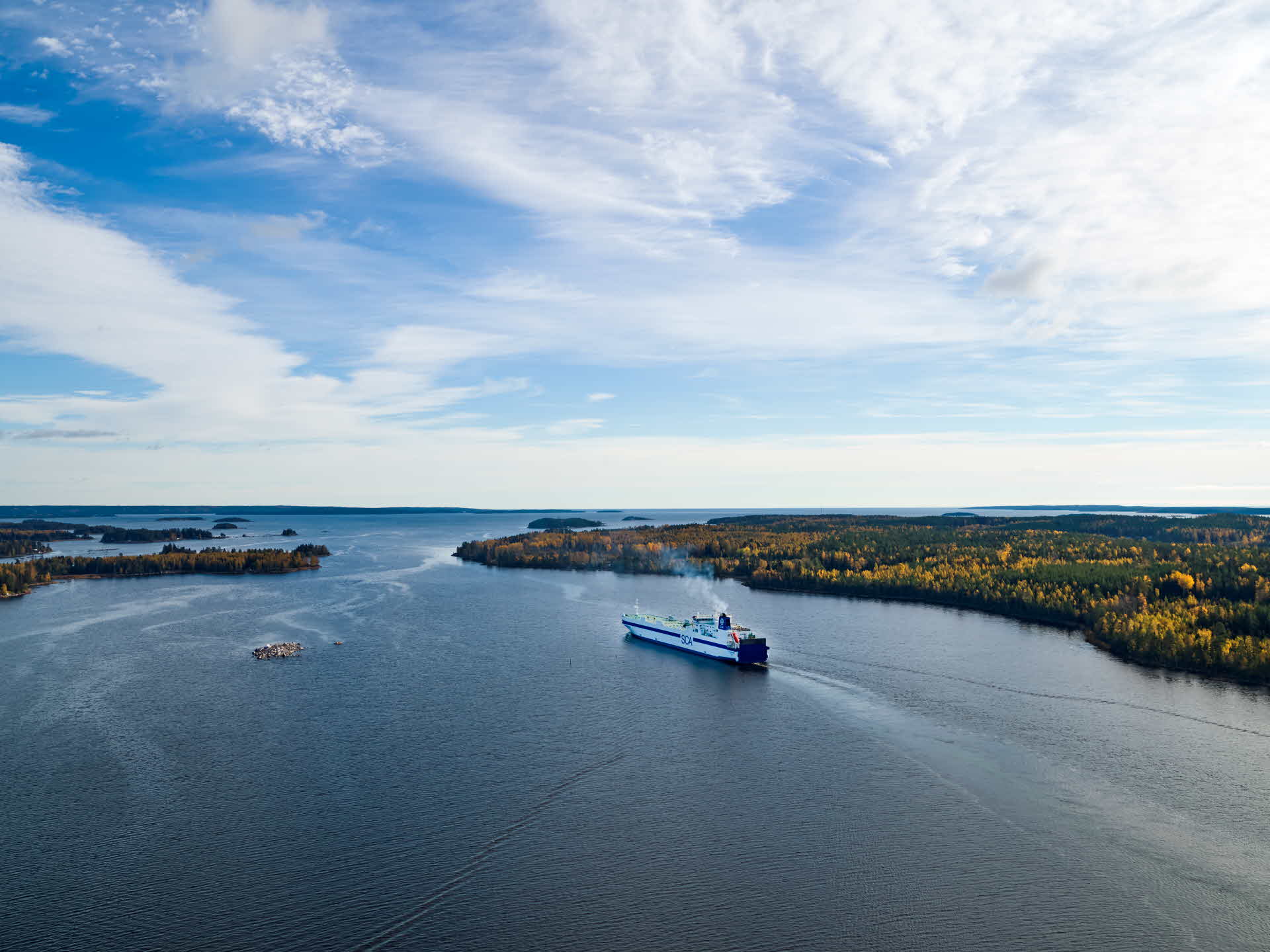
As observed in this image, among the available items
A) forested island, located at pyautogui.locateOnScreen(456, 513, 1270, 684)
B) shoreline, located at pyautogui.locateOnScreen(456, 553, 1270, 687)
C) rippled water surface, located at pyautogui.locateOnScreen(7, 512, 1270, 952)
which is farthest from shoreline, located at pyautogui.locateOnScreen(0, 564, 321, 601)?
rippled water surface, located at pyautogui.locateOnScreen(7, 512, 1270, 952)

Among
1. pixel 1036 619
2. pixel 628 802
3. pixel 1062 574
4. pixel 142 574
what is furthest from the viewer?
pixel 142 574

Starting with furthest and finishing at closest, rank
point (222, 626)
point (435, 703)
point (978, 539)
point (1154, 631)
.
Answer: point (978, 539) < point (222, 626) < point (1154, 631) < point (435, 703)

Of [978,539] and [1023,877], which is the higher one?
[978,539]

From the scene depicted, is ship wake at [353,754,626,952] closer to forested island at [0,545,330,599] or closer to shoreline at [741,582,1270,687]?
shoreline at [741,582,1270,687]

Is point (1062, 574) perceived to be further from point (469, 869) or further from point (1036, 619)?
A: point (469, 869)

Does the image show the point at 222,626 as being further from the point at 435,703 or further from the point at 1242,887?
the point at 1242,887

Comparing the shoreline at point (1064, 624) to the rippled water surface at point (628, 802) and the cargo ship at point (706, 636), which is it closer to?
the rippled water surface at point (628, 802)

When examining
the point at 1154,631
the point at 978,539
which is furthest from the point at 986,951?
the point at 978,539

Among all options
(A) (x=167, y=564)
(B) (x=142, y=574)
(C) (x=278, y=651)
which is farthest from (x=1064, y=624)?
(A) (x=167, y=564)
